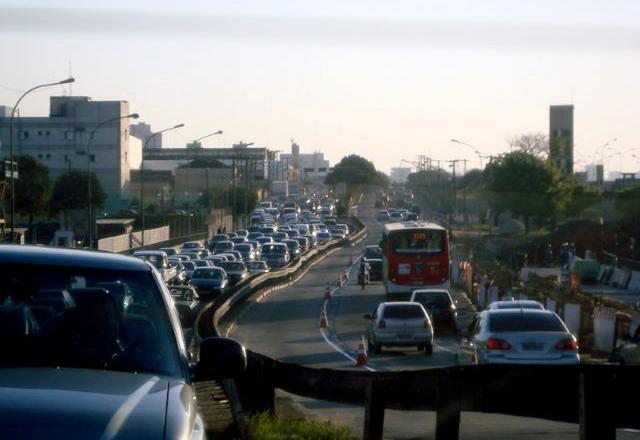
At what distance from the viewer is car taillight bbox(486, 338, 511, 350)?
71.2ft

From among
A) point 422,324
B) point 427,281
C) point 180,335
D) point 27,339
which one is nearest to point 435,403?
point 180,335

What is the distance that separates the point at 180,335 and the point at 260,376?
740 cm

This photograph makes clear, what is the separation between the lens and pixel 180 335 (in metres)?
6.13

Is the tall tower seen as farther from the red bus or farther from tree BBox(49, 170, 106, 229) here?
the red bus

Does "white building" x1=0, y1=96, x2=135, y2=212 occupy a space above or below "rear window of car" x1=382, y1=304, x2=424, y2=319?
above

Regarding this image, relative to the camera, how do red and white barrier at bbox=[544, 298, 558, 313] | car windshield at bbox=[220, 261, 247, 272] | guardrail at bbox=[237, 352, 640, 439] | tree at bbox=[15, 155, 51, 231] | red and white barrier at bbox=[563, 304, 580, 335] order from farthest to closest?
1. tree at bbox=[15, 155, 51, 231]
2. car windshield at bbox=[220, 261, 247, 272]
3. red and white barrier at bbox=[544, 298, 558, 313]
4. red and white barrier at bbox=[563, 304, 580, 335]
5. guardrail at bbox=[237, 352, 640, 439]

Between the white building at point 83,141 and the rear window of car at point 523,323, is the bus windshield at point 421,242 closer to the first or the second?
the rear window of car at point 523,323

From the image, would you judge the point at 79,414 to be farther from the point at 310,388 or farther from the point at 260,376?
the point at 260,376

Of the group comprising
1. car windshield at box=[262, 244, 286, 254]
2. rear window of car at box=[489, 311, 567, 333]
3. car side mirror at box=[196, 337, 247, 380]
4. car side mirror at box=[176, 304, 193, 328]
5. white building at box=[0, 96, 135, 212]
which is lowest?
car windshield at box=[262, 244, 286, 254]

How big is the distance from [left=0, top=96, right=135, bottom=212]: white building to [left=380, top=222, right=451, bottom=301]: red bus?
59929 mm

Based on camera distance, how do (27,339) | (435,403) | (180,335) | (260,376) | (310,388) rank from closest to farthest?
(27,339), (180,335), (435,403), (310,388), (260,376)

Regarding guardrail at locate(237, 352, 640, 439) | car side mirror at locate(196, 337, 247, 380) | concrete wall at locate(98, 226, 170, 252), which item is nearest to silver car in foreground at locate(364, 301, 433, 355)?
guardrail at locate(237, 352, 640, 439)

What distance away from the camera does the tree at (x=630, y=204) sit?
8294 centimetres

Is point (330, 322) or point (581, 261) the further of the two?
point (581, 261)
